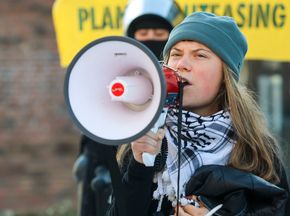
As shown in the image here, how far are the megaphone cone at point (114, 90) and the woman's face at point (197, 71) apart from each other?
0.66 ft

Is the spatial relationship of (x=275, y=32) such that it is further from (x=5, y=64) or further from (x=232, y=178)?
(x=5, y=64)

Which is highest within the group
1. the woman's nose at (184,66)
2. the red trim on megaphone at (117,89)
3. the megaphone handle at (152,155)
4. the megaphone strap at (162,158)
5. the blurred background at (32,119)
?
the red trim on megaphone at (117,89)

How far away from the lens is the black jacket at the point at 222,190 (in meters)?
2.41

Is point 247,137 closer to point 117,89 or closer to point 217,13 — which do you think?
point 117,89

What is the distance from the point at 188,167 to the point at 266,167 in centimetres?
25

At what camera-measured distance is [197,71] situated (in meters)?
2.51

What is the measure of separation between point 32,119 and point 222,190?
485 centimetres

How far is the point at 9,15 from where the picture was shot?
7078mm

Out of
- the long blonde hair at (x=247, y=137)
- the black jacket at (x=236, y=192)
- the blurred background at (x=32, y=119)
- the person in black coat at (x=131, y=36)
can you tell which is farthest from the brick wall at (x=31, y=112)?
the black jacket at (x=236, y=192)

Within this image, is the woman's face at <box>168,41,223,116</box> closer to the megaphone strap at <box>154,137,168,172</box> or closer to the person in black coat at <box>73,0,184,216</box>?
the megaphone strap at <box>154,137,168,172</box>

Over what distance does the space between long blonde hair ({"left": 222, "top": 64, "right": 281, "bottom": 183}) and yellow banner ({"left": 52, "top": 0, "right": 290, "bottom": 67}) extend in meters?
1.25

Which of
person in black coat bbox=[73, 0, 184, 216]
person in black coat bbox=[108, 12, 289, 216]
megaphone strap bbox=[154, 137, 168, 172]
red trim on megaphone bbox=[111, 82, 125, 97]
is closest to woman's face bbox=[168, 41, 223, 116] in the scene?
person in black coat bbox=[108, 12, 289, 216]

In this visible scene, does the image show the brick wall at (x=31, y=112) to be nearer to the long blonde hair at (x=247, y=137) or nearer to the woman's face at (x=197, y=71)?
the long blonde hair at (x=247, y=137)

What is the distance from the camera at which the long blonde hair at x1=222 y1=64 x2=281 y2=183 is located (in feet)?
8.27
